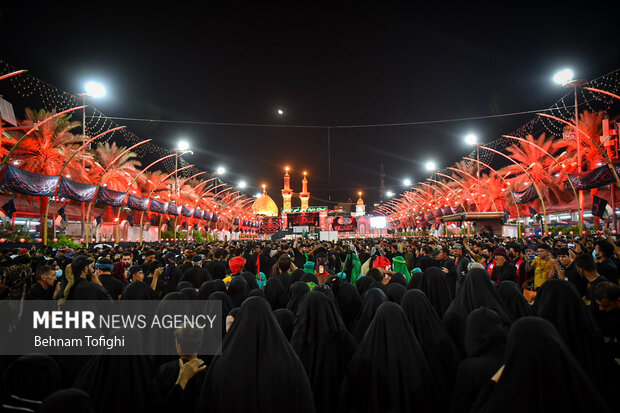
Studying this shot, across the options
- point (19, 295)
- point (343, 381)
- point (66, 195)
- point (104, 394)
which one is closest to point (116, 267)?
point (19, 295)

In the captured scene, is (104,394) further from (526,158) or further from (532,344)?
(526,158)

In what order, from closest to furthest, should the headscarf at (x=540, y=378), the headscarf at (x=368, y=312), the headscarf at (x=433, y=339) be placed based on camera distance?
the headscarf at (x=540, y=378) → the headscarf at (x=433, y=339) → the headscarf at (x=368, y=312)

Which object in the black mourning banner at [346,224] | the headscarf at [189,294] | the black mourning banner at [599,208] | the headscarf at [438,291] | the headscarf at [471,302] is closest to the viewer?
the headscarf at [471,302]

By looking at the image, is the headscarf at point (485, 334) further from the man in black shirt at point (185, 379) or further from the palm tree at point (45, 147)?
the palm tree at point (45, 147)

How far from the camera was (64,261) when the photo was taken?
9.70 m

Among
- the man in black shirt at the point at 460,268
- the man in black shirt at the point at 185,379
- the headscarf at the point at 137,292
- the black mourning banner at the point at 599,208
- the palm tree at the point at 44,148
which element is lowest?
the man in black shirt at the point at 185,379

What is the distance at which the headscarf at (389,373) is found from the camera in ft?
8.84

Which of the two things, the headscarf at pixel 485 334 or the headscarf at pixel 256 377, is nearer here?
the headscarf at pixel 256 377

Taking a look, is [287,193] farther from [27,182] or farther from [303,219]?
[27,182]

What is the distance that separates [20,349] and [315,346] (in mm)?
3137

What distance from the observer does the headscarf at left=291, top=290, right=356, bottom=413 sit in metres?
3.12

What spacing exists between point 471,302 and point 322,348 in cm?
189

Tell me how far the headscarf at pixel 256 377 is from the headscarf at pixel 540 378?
114cm

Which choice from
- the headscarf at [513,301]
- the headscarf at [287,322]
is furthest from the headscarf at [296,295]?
the headscarf at [513,301]
